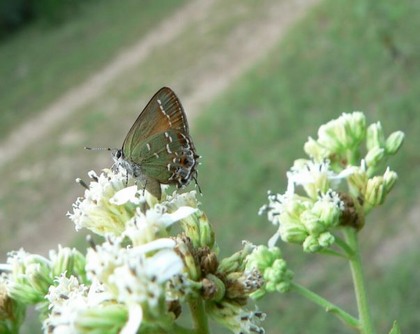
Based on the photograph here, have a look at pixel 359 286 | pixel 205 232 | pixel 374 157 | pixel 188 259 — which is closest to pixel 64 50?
pixel 374 157

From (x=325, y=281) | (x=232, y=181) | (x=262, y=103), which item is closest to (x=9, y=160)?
(x=262, y=103)

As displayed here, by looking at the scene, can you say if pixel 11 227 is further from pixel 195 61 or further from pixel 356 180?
pixel 356 180

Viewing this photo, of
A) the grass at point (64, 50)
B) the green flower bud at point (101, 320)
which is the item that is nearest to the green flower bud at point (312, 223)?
A: the green flower bud at point (101, 320)

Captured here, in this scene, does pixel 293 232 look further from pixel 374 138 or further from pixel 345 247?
pixel 374 138

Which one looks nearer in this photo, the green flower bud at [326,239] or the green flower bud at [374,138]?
the green flower bud at [326,239]

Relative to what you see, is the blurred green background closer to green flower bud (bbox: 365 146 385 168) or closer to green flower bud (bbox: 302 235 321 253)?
green flower bud (bbox: 365 146 385 168)

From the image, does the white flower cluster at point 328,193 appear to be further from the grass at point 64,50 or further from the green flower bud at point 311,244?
the grass at point 64,50
